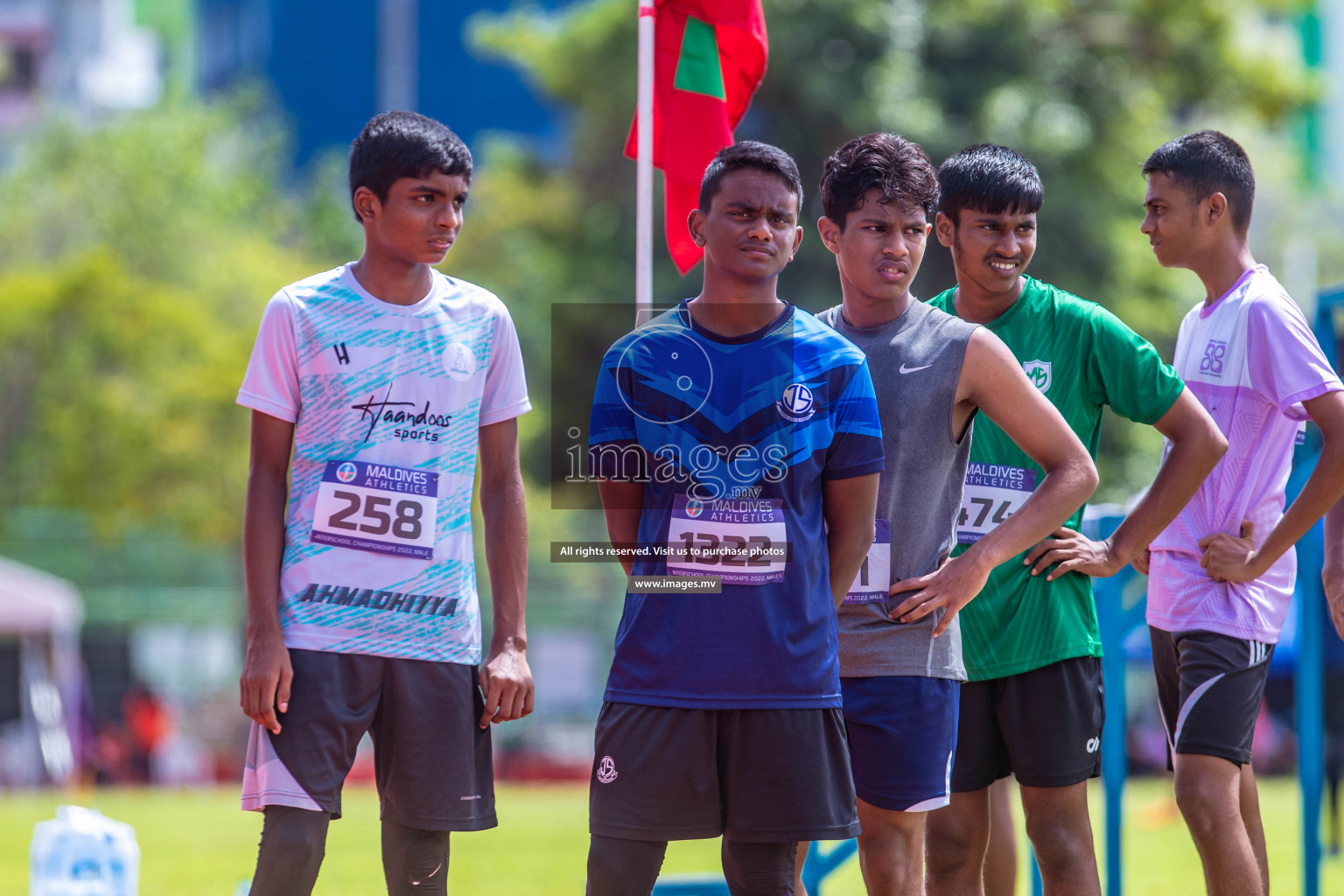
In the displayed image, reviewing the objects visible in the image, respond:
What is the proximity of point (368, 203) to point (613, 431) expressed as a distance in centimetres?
94

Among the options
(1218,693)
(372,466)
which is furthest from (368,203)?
(1218,693)

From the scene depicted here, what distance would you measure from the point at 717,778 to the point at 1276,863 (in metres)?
7.15

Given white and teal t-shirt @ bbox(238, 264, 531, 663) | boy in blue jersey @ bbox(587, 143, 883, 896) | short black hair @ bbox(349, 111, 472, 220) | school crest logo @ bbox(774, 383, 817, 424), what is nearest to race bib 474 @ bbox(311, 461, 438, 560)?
white and teal t-shirt @ bbox(238, 264, 531, 663)

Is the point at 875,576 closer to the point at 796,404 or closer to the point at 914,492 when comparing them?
the point at 914,492

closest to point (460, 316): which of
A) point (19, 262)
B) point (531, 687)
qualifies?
point (531, 687)

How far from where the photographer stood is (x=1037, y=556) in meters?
3.56

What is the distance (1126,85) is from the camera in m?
18.2

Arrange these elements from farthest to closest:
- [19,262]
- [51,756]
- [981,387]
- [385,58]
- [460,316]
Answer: [385,58]
[19,262]
[51,756]
[460,316]
[981,387]

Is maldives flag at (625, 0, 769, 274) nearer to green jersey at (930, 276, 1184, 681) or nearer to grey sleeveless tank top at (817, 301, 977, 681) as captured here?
green jersey at (930, 276, 1184, 681)

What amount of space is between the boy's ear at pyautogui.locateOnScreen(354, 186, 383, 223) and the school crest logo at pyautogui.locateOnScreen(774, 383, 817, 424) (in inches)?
44.5

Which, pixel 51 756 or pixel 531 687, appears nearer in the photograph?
pixel 531 687

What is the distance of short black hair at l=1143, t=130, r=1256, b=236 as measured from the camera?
12.5ft

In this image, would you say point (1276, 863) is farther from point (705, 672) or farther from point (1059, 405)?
point (705, 672)

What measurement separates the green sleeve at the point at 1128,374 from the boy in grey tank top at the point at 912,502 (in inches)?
12.8
